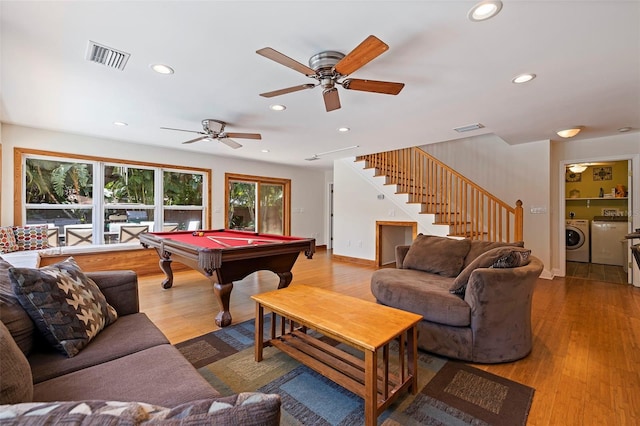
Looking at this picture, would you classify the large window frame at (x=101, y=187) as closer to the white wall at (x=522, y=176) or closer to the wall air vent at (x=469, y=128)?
the wall air vent at (x=469, y=128)

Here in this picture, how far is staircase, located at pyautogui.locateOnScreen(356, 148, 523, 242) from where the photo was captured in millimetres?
4895

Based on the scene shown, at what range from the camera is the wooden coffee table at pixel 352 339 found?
1.50 m

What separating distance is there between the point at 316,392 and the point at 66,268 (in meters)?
1.71

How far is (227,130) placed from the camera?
4.34 m

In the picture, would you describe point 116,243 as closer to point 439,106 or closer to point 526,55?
point 439,106

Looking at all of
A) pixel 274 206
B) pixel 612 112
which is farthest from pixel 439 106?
pixel 274 206

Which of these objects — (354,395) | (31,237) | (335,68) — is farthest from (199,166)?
(354,395)

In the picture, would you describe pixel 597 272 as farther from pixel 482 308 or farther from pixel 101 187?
pixel 101 187

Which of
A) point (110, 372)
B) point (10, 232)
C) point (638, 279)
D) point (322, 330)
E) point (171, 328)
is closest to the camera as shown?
point (110, 372)

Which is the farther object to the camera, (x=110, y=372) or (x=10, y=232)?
(x=10, y=232)

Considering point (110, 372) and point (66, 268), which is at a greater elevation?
point (66, 268)

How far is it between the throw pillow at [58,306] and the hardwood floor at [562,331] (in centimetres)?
122

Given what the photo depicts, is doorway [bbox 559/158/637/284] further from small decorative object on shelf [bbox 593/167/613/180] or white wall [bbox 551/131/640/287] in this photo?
white wall [bbox 551/131/640/287]

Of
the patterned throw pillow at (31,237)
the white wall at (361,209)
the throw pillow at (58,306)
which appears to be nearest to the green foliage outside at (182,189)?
the patterned throw pillow at (31,237)
